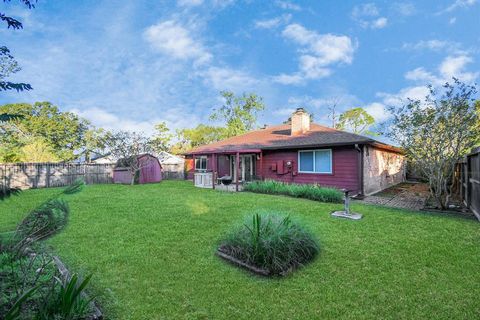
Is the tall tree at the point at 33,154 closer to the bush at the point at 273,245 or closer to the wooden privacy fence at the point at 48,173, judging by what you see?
the wooden privacy fence at the point at 48,173

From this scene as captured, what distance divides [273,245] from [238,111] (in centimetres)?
2600

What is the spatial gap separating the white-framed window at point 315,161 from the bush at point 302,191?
1492 millimetres

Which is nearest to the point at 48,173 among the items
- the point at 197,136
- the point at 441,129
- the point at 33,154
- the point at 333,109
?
the point at 33,154

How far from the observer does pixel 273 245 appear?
370 centimetres

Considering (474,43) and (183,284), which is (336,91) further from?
(183,284)

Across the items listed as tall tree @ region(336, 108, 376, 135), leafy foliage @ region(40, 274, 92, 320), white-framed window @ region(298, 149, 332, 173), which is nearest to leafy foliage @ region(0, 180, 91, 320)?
leafy foliage @ region(40, 274, 92, 320)

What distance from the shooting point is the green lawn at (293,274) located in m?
2.66

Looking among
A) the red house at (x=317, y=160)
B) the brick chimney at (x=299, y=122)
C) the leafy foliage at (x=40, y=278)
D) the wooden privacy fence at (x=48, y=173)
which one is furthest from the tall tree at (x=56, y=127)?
the leafy foliage at (x=40, y=278)

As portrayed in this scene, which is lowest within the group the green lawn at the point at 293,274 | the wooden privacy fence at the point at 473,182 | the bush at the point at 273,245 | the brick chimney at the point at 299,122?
the green lawn at the point at 293,274

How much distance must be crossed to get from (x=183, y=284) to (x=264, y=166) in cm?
1127

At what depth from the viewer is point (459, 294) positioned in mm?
2943

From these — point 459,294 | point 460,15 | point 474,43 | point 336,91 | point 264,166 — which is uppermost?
point 336,91

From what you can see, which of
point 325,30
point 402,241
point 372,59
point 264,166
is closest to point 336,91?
point 372,59

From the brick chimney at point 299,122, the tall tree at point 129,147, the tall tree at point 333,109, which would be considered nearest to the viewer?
the brick chimney at point 299,122
